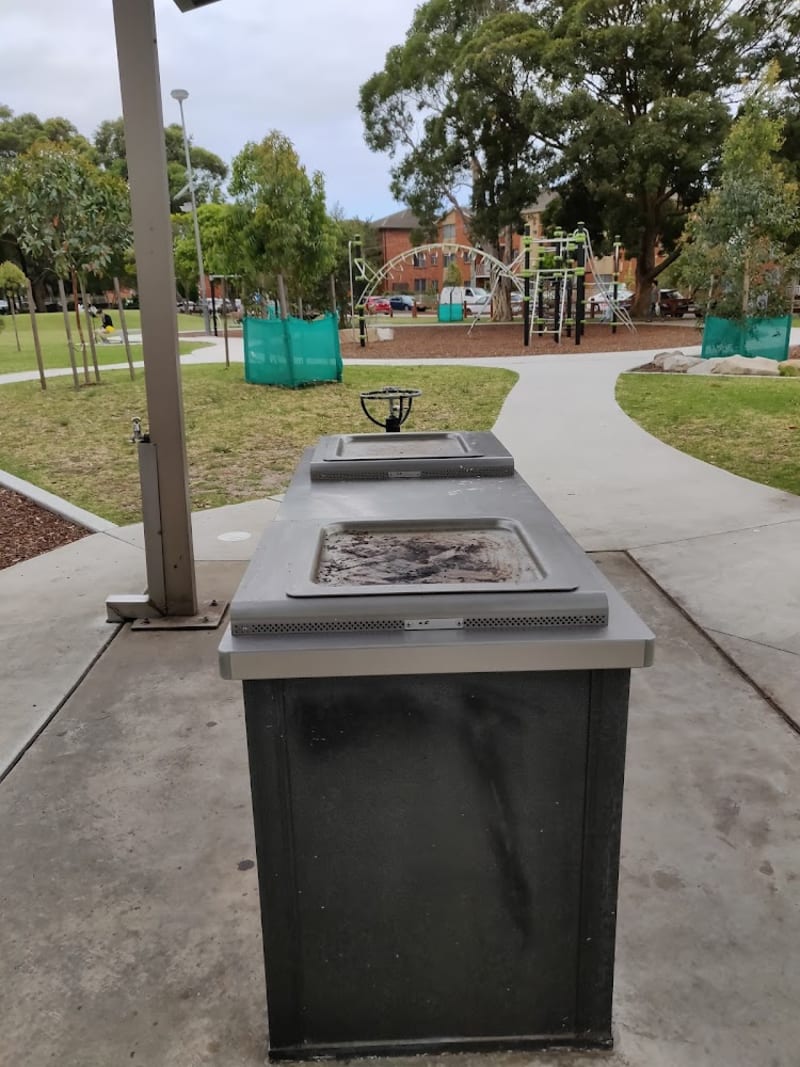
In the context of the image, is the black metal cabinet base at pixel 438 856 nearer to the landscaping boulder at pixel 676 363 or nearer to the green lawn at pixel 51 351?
the landscaping boulder at pixel 676 363

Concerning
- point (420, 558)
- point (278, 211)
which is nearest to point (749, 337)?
point (278, 211)

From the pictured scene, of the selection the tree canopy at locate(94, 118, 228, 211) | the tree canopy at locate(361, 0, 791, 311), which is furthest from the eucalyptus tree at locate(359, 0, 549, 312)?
the tree canopy at locate(94, 118, 228, 211)

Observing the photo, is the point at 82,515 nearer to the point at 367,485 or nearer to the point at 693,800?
the point at 367,485

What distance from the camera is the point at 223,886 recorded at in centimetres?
264

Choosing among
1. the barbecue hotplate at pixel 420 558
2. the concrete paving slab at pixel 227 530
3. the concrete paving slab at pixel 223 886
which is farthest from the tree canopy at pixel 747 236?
the barbecue hotplate at pixel 420 558

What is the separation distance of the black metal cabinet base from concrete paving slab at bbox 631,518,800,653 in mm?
2752

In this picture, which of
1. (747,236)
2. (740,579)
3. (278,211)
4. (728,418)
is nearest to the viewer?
(740,579)

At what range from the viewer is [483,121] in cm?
3375

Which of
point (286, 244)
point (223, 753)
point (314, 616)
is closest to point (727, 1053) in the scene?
point (314, 616)

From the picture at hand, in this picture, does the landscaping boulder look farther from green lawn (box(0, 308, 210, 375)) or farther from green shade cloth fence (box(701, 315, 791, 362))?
green lawn (box(0, 308, 210, 375))

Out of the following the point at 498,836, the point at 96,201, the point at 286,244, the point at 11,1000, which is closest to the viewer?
the point at 498,836

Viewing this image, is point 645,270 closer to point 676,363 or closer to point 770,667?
point 676,363

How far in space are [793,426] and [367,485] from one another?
929 cm

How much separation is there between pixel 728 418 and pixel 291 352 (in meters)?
8.02
